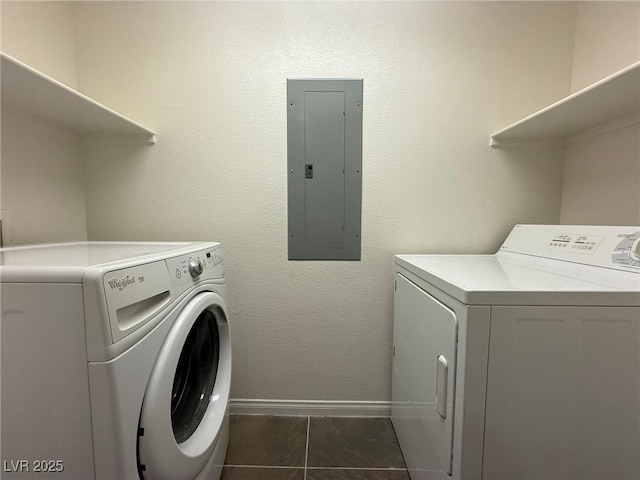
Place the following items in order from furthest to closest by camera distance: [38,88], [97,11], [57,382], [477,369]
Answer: [97,11] < [38,88] < [477,369] < [57,382]

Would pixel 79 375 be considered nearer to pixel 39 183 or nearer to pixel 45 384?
pixel 45 384

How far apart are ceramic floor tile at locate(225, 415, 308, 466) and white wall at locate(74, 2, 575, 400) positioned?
0.39ft

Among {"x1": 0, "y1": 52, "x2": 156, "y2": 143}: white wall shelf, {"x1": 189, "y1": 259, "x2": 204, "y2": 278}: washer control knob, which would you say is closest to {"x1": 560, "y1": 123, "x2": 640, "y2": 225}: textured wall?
{"x1": 189, "y1": 259, "x2": 204, "y2": 278}: washer control knob

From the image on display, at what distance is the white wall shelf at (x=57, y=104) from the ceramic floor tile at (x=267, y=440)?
1.50 meters

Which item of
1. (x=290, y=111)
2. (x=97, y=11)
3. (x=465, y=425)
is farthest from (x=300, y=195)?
(x=97, y=11)

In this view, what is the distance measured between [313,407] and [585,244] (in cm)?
137

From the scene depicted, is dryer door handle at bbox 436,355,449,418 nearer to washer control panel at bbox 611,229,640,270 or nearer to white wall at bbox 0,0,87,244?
washer control panel at bbox 611,229,640,270

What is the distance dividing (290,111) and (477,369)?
4.11 feet

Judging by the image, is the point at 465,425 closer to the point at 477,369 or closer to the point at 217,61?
the point at 477,369

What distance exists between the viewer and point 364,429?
1.25 m

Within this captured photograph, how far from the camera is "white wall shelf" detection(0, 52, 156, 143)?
76cm

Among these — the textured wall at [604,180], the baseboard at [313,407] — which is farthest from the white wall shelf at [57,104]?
the textured wall at [604,180]

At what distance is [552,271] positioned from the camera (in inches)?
32.2

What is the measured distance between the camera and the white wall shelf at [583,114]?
2.58 ft
